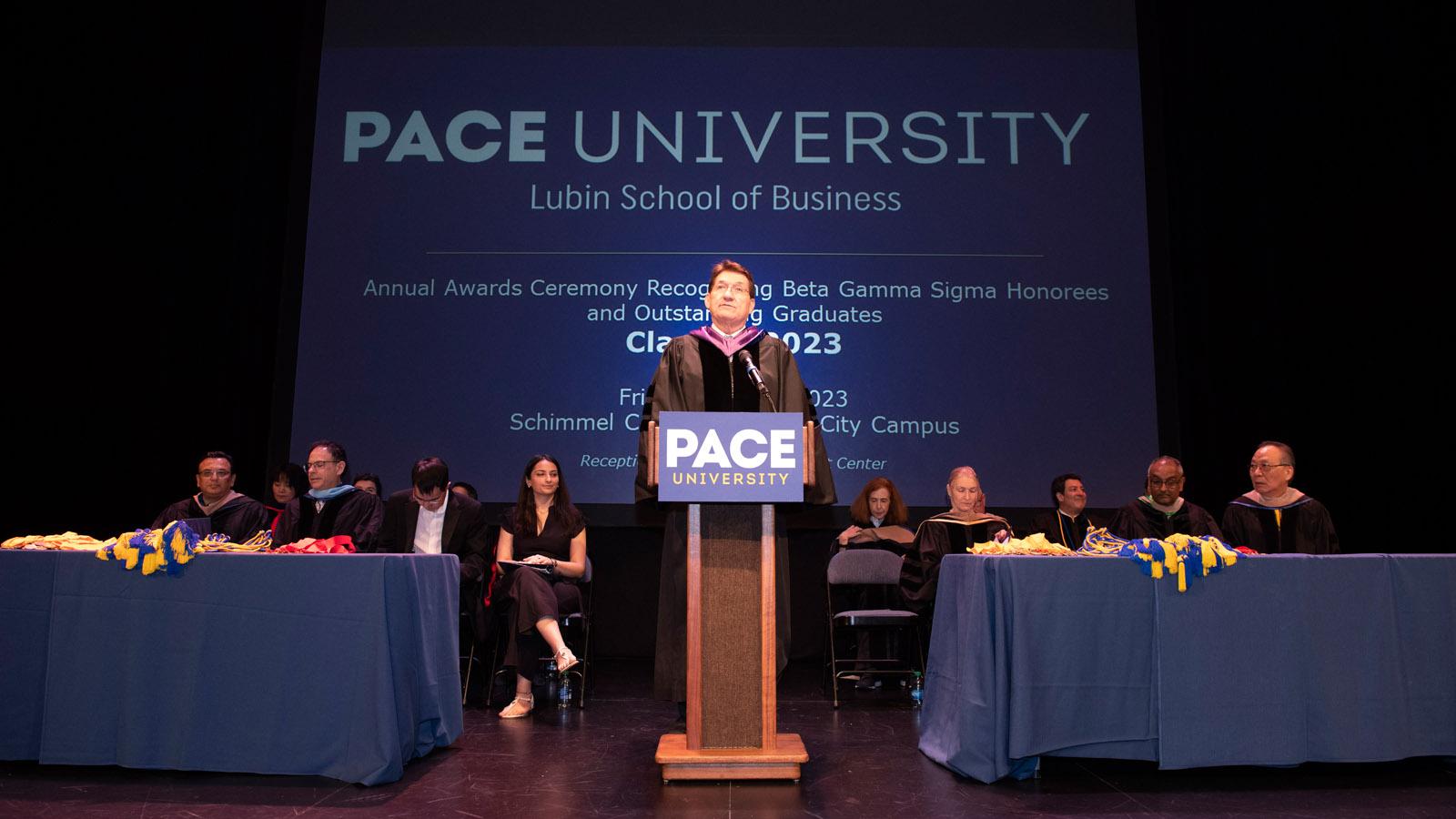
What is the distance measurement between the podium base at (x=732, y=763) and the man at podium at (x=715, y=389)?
0.33 meters

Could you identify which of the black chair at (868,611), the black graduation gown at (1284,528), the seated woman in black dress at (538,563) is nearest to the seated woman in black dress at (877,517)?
the black chair at (868,611)

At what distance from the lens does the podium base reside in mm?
2768

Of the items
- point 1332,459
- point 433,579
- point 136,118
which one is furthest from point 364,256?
point 1332,459

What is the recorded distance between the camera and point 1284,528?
14.3 feet

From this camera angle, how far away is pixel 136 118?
19.1 ft

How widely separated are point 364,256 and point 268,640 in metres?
3.35

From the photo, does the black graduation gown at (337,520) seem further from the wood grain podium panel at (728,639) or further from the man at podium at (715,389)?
the wood grain podium panel at (728,639)

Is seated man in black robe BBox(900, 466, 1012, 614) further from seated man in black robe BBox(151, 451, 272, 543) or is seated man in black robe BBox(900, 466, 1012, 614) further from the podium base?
seated man in black robe BBox(151, 451, 272, 543)

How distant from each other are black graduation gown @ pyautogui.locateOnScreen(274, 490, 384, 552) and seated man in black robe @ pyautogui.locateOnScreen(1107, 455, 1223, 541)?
3422mm

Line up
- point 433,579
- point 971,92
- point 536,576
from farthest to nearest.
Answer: point 971,92
point 536,576
point 433,579

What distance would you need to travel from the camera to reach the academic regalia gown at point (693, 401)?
10.4 ft

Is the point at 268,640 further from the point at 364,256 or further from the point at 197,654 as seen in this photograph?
the point at 364,256

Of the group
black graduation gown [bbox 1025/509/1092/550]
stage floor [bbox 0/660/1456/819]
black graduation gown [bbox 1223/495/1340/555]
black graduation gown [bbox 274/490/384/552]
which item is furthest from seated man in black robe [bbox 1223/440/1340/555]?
black graduation gown [bbox 274/490/384/552]

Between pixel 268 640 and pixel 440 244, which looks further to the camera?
pixel 440 244
